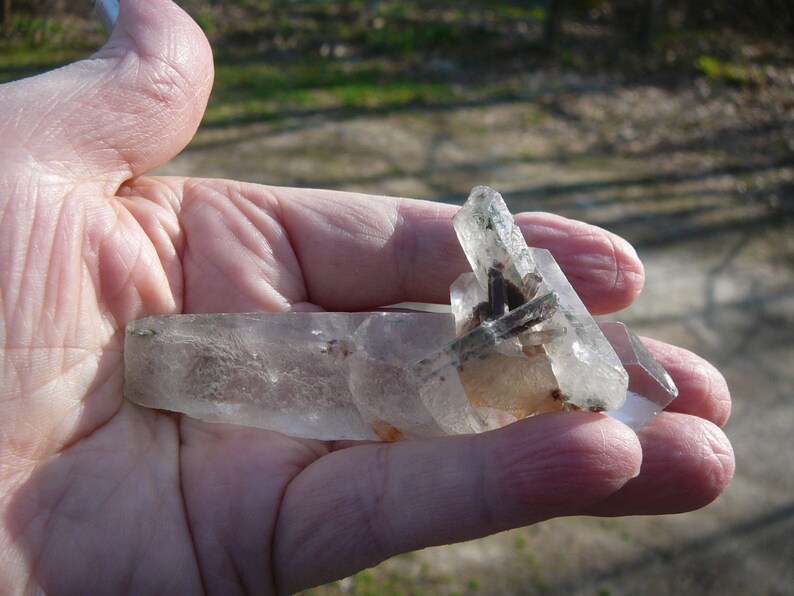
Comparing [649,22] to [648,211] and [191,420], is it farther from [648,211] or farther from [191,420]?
[191,420]

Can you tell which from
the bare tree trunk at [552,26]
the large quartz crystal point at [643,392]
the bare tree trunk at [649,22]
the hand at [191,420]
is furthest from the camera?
the bare tree trunk at [649,22]

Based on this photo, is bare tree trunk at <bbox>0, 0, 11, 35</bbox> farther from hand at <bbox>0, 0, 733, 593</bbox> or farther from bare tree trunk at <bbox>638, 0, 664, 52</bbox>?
bare tree trunk at <bbox>638, 0, 664, 52</bbox>

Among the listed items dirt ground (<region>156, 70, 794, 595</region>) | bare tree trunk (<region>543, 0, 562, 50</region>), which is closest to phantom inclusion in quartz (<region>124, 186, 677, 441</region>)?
dirt ground (<region>156, 70, 794, 595</region>)

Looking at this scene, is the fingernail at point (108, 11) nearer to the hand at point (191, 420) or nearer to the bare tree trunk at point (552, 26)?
the hand at point (191, 420)

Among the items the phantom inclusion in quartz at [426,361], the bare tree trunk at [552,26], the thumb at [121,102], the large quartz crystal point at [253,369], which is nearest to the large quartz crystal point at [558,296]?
the phantom inclusion in quartz at [426,361]

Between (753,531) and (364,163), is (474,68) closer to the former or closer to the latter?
(364,163)

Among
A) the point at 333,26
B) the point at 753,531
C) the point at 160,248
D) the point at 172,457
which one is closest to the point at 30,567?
the point at 172,457
